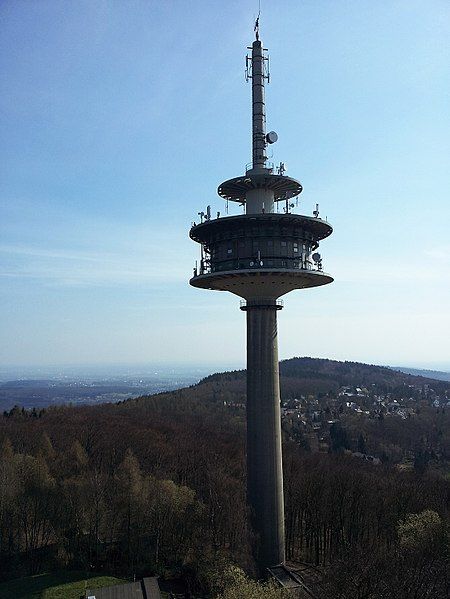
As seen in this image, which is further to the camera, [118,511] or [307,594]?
[118,511]

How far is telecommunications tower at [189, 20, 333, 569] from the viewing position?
29.7 metres

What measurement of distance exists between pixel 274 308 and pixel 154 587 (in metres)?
17.3

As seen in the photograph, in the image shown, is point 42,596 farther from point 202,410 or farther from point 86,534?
point 202,410

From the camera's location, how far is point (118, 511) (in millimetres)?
36312

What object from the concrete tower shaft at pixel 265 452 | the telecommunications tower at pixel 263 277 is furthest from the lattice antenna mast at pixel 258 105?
the concrete tower shaft at pixel 265 452

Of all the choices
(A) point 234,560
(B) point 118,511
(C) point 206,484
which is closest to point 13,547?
(B) point 118,511

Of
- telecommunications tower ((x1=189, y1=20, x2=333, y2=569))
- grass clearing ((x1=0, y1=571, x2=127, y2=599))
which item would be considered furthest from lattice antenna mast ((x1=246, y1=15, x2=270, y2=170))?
grass clearing ((x1=0, y1=571, x2=127, y2=599))

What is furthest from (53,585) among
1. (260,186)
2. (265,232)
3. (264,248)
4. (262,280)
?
(260,186)

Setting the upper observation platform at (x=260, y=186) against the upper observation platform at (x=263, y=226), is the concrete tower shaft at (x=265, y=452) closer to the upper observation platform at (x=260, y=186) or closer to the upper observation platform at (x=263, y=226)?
the upper observation platform at (x=263, y=226)

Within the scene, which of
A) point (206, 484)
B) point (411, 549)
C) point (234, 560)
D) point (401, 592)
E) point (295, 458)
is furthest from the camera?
point (295, 458)

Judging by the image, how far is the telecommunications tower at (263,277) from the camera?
1169 inches

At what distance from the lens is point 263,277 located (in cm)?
2962

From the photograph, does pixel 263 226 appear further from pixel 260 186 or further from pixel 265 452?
pixel 265 452

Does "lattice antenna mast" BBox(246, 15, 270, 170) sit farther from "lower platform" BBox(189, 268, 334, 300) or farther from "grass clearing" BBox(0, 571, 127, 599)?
"grass clearing" BBox(0, 571, 127, 599)
